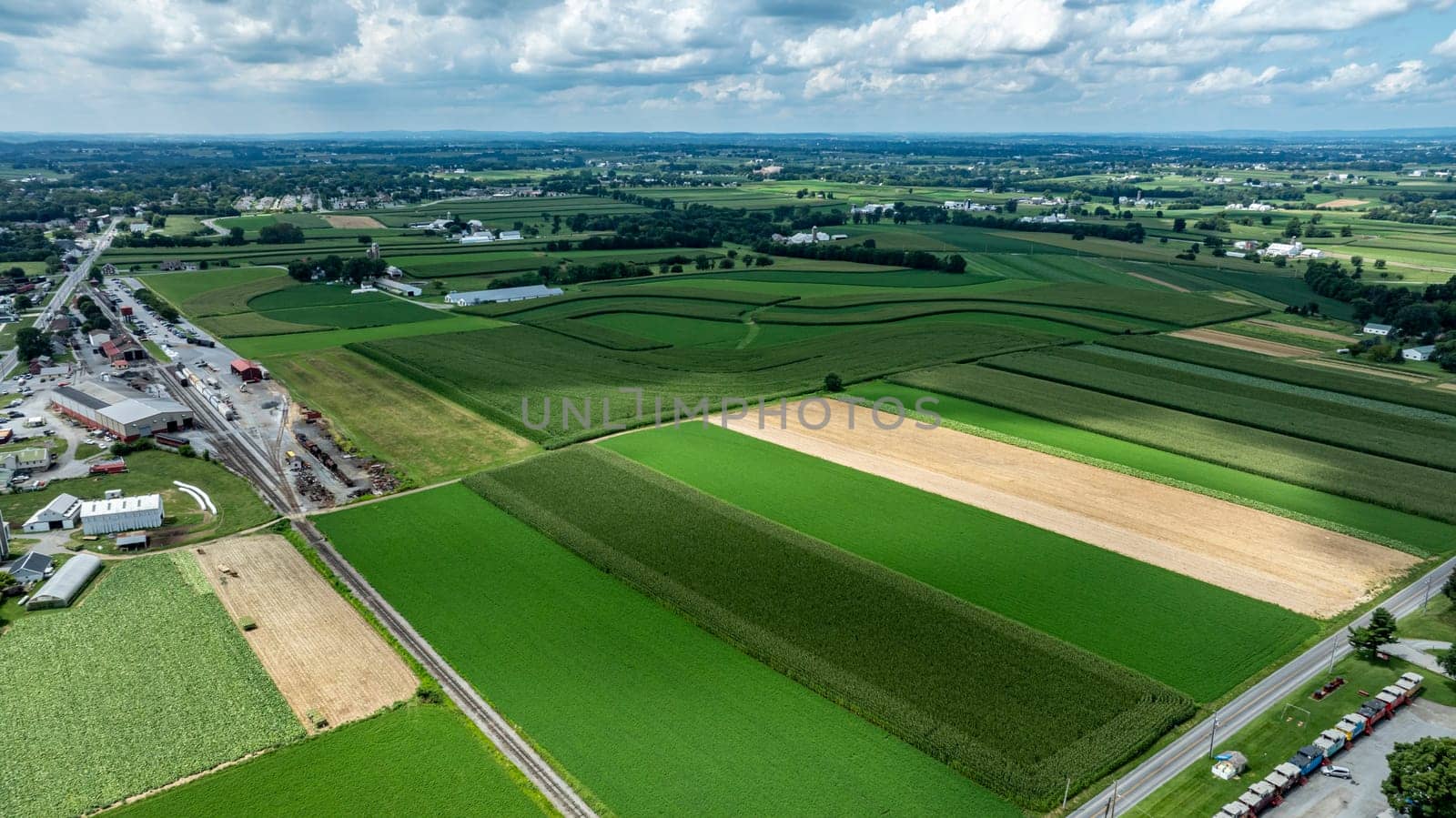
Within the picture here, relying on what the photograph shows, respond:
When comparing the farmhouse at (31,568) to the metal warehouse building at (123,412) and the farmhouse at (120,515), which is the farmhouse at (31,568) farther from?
the metal warehouse building at (123,412)

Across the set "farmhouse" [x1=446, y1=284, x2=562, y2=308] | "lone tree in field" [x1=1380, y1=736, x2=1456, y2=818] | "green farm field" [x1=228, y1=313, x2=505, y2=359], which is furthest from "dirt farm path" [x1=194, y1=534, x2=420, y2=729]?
"farmhouse" [x1=446, y1=284, x2=562, y2=308]

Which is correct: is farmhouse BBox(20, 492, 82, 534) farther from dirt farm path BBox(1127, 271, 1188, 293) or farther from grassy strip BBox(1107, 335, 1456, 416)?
dirt farm path BBox(1127, 271, 1188, 293)

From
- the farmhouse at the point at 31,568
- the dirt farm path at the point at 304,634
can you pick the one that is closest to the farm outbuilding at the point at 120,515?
the farmhouse at the point at 31,568

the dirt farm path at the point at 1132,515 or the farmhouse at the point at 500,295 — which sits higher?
the farmhouse at the point at 500,295

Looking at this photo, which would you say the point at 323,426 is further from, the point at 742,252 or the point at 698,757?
the point at 742,252

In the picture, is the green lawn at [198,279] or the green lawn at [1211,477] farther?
the green lawn at [198,279]

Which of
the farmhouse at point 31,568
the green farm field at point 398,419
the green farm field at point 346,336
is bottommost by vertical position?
the farmhouse at point 31,568
